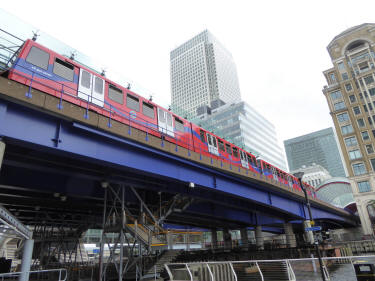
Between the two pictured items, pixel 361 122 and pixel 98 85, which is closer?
pixel 98 85

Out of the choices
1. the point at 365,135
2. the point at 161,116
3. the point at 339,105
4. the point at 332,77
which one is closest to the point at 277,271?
the point at 161,116

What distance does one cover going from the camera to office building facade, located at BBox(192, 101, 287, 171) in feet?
313

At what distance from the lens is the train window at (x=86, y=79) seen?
48.1 ft

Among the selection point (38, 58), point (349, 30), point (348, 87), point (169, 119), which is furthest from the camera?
Answer: point (349, 30)

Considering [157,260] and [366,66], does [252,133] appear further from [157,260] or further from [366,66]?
[157,260]

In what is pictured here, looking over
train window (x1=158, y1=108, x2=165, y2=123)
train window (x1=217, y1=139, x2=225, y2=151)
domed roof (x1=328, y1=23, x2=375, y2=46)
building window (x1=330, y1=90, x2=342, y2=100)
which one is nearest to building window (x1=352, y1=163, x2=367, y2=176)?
building window (x1=330, y1=90, x2=342, y2=100)

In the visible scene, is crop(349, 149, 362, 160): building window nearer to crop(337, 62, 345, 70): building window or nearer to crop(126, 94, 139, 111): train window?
crop(337, 62, 345, 70): building window

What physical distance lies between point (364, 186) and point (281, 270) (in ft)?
177

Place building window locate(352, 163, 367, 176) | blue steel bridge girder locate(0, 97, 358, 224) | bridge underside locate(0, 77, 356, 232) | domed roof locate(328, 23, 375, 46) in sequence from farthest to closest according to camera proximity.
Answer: domed roof locate(328, 23, 375, 46)
building window locate(352, 163, 367, 176)
bridge underside locate(0, 77, 356, 232)
blue steel bridge girder locate(0, 97, 358, 224)

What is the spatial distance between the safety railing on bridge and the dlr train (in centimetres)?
874

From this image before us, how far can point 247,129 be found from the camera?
99.0 metres

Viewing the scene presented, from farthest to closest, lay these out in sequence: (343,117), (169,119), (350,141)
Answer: (343,117) → (350,141) → (169,119)

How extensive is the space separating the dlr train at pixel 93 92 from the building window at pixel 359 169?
47835mm

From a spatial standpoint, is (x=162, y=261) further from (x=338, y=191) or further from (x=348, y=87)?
(x=338, y=191)
